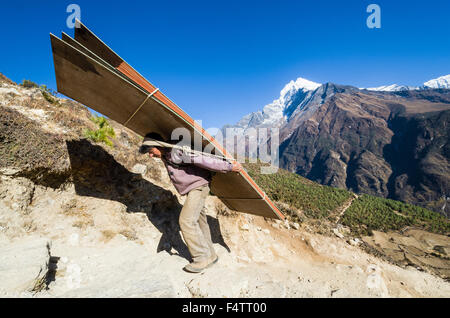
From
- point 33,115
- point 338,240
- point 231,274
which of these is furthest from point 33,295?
point 338,240

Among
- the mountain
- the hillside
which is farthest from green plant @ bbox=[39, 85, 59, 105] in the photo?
the mountain

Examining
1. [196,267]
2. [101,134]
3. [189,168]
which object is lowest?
[196,267]

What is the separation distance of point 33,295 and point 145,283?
1.19 meters

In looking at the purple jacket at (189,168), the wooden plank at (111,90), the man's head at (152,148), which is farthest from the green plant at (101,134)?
the purple jacket at (189,168)

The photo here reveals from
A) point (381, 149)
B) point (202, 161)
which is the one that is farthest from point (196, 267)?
point (381, 149)

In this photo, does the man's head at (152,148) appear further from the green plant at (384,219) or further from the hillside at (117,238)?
the green plant at (384,219)

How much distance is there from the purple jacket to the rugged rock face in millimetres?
110738

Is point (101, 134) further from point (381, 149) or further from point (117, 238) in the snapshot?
point (381, 149)

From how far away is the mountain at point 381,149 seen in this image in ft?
330

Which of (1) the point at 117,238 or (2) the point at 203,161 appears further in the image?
(1) the point at 117,238

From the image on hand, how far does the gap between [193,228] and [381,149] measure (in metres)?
167

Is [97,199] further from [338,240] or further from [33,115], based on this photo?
[338,240]

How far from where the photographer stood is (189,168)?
381 cm
